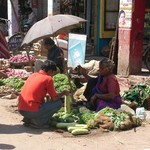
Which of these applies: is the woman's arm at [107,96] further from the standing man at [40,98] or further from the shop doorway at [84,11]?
the shop doorway at [84,11]

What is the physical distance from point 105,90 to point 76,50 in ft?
3.16

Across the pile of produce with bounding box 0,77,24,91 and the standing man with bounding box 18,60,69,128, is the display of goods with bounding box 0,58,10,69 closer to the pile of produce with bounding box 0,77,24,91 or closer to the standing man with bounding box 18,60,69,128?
the pile of produce with bounding box 0,77,24,91

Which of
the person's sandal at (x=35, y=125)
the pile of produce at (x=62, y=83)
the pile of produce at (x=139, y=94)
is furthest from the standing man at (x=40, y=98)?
the pile of produce at (x=139, y=94)

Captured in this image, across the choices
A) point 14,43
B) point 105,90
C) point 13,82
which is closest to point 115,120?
point 105,90

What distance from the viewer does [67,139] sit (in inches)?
268

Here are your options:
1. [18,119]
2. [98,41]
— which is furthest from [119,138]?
[98,41]


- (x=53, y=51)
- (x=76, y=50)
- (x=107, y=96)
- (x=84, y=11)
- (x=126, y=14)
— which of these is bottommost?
(x=107, y=96)

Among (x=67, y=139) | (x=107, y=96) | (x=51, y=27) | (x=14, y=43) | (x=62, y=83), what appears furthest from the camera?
(x=14, y=43)

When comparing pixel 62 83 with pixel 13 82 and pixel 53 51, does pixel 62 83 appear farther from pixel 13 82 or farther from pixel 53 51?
pixel 13 82

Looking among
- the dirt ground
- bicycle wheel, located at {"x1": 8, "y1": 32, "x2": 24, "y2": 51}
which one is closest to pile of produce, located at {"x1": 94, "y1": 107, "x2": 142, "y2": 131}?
the dirt ground

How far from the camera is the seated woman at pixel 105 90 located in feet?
25.4

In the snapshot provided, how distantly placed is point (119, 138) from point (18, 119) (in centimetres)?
200

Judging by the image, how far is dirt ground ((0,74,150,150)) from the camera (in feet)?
21.2

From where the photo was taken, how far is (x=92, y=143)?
6.61m
